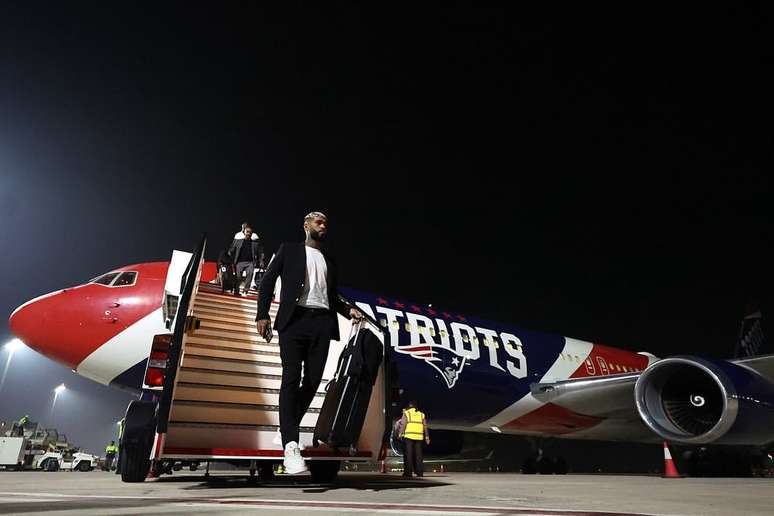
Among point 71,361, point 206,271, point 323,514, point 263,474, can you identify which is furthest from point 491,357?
point 323,514

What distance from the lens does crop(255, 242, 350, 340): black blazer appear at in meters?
3.15

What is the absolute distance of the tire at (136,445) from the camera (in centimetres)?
386

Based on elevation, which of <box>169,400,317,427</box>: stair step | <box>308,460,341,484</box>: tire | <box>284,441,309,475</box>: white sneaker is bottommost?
<box>308,460,341,484</box>: tire

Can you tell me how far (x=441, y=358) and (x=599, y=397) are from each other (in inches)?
117

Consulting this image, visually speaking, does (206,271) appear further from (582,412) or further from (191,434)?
(582,412)

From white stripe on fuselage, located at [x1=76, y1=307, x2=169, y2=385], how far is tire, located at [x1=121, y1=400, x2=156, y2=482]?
3038 mm

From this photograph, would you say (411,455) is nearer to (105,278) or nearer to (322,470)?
(322,470)

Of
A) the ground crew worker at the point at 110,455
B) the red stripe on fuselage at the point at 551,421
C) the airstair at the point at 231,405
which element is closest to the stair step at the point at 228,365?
the airstair at the point at 231,405

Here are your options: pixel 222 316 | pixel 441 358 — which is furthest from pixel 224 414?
pixel 441 358

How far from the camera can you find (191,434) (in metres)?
3.69

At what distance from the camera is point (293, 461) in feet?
9.26

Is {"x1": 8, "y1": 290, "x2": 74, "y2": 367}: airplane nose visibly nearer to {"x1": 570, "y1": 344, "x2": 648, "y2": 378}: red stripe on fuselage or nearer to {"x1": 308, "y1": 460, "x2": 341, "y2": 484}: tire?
{"x1": 308, "y1": 460, "x2": 341, "y2": 484}: tire

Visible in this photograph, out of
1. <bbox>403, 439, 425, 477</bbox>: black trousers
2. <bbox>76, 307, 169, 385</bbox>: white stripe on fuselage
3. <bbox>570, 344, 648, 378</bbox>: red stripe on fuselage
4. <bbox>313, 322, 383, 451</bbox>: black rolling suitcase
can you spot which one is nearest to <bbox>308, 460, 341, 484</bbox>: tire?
<bbox>313, 322, 383, 451</bbox>: black rolling suitcase

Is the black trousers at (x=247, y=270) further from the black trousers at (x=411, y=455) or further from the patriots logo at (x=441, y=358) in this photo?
the black trousers at (x=411, y=455)
